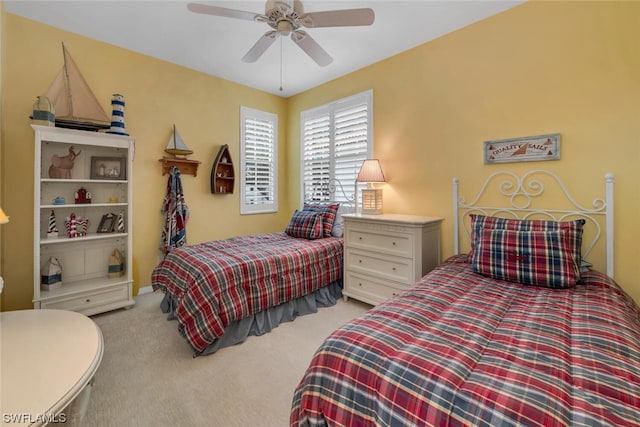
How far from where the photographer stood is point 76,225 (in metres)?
2.84

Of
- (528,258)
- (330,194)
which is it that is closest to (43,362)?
(528,258)

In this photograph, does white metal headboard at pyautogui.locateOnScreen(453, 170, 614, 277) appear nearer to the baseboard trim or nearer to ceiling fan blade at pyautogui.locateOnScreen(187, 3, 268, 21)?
ceiling fan blade at pyautogui.locateOnScreen(187, 3, 268, 21)

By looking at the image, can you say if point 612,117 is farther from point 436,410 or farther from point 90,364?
point 90,364

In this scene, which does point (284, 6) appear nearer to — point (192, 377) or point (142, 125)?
point (142, 125)

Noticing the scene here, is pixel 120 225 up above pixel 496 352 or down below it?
above

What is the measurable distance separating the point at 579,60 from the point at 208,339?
3537 millimetres

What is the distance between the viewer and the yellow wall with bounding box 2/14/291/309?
2.64 metres

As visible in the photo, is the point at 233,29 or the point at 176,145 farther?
the point at 176,145

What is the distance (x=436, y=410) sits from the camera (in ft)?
2.90

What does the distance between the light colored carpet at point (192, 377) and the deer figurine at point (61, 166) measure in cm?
147

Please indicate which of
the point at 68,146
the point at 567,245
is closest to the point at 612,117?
the point at 567,245

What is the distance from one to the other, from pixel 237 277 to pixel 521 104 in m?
2.82

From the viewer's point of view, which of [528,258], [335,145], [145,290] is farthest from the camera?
[335,145]

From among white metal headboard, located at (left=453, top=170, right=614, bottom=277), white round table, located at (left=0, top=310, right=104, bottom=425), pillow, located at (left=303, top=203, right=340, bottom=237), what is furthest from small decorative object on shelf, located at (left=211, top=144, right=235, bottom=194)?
white metal headboard, located at (left=453, top=170, right=614, bottom=277)
